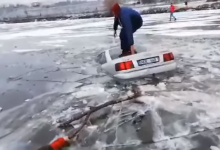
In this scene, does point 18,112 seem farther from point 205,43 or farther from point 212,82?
point 205,43

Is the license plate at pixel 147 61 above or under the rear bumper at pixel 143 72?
above

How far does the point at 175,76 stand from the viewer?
6617 millimetres

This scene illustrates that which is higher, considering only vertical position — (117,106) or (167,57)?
(167,57)

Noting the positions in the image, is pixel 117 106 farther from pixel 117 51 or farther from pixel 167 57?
pixel 117 51

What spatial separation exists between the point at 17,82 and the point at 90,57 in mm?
3316

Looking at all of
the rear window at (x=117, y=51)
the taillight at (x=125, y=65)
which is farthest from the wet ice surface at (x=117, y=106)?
the rear window at (x=117, y=51)

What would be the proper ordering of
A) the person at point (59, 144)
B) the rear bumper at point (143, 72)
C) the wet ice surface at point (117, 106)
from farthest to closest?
the rear bumper at point (143, 72)
the wet ice surface at point (117, 106)
the person at point (59, 144)

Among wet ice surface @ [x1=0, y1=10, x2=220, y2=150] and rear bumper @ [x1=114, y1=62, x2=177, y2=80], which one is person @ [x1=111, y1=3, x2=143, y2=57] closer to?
rear bumper @ [x1=114, y1=62, x2=177, y2=80]

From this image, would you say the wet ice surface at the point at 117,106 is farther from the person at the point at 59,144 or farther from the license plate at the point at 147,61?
the license plate at the point at 147,61

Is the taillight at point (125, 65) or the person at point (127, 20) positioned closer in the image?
the taillight at point (125, 65)

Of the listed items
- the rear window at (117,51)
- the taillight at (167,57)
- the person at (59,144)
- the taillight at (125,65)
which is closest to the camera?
the person at (59,144)

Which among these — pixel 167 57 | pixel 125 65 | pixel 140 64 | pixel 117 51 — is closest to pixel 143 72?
pixel 140 64

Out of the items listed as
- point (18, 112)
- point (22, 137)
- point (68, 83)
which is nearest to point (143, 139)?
point (22, 137)

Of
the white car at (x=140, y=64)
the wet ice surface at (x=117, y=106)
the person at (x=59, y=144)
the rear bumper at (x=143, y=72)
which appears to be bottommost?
the wet ice surface at (x=117, y=106)
